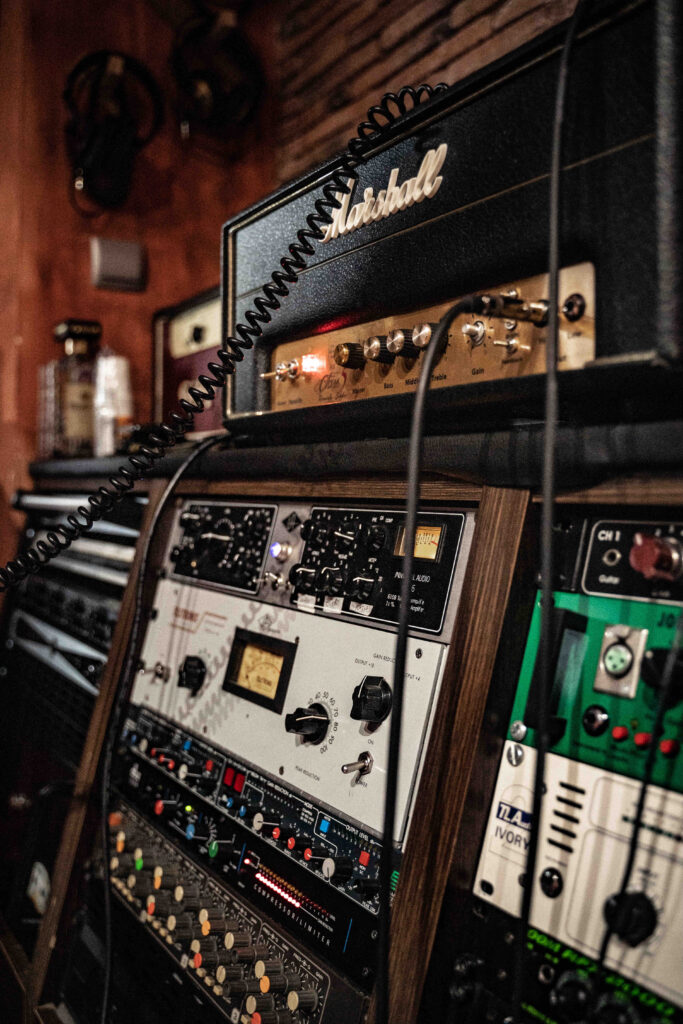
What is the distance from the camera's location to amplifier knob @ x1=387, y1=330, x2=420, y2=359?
0.92 m

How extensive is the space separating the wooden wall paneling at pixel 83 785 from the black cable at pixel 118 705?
0.01 meters

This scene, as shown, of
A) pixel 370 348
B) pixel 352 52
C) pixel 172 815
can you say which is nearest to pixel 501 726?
pixel 370 348

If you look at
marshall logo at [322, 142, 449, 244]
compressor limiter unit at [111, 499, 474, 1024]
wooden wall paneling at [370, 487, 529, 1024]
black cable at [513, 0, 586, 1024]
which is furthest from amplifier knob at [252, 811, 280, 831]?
marshall logo at [322, 142, 449, 244]

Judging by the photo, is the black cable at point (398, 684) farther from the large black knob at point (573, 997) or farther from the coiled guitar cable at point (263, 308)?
the coiled guitar cable at point (263, 308)

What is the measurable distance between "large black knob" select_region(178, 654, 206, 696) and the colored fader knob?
2.49 feet

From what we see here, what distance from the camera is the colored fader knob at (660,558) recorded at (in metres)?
0.69

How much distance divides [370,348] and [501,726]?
17.5 inches

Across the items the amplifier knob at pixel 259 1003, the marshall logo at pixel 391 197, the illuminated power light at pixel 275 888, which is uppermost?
the marshall logo at pixel 391 197

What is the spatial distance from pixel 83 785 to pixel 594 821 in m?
0.98

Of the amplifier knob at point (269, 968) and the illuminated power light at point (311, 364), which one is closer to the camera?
the amplifier knob at point (269, 968)

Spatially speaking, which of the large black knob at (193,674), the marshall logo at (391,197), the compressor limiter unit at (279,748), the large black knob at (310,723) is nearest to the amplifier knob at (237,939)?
the compressor limiter unit at (279,748)

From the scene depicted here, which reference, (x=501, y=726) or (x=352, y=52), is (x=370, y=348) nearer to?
(x=501, y=726)

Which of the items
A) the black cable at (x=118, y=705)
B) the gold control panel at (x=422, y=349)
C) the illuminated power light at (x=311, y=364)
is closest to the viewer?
the gold control panel at (x=422, y=349)

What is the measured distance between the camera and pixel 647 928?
2.12 ft
